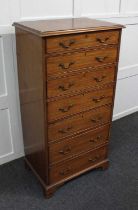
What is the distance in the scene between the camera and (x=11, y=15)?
1.68 meters

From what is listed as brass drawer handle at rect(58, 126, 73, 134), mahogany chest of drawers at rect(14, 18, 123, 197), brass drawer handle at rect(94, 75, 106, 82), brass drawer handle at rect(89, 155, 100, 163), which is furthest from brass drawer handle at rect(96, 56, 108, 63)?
brass drawer handle at rect(89, 155, 100, 163)

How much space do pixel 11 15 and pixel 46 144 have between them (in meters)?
0.90

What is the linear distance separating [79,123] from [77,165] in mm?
375

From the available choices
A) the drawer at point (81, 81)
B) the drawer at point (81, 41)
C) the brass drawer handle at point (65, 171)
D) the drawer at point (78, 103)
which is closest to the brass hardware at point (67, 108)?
the drawer at point (78, 103)

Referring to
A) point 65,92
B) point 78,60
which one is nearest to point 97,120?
point 65,92

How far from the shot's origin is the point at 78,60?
4.90 feet

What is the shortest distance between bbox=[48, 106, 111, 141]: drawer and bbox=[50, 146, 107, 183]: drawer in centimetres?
25

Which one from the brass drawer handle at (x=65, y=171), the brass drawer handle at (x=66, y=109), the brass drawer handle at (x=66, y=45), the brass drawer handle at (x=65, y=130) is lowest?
the brass drawer handle at (x=65, y=171)

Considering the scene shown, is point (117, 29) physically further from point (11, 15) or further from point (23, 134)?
point (23, 134)

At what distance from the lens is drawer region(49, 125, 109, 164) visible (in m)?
1.69

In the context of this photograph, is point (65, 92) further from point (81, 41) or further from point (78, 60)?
point (81, 41)

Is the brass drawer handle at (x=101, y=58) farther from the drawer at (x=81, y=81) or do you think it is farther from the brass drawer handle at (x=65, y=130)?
the brass drawer handle at (x=65, y=130)

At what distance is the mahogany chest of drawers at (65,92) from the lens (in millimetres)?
1412

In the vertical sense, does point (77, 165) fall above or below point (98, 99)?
below
